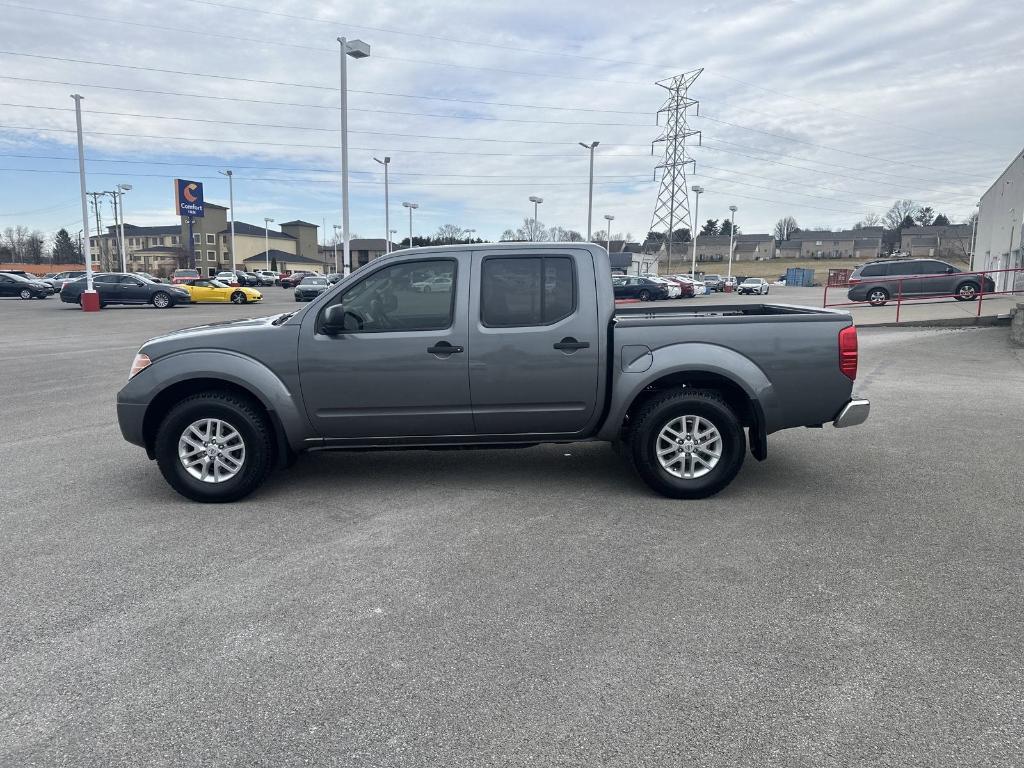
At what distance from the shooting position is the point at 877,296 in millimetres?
27359

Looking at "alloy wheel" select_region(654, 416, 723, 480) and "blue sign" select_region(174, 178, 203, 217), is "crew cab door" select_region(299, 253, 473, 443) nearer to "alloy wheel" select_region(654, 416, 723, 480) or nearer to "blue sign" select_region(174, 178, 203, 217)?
"alloy wheel" select_region(654, 416, 723, 480)

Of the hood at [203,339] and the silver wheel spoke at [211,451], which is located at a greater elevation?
the hood at [203,339]

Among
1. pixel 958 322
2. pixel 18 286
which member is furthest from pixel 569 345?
pixel 18 286

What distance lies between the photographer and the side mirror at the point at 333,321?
5.23 m

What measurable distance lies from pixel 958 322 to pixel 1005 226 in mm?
20404

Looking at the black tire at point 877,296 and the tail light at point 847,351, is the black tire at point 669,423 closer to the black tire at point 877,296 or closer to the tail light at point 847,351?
the tail light at point 847,351

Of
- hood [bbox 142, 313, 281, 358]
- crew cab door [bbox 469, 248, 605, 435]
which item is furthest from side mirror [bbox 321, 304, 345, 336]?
crew cab door [bbox 469, 248, 605, 435]

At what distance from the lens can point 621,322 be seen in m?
5.45

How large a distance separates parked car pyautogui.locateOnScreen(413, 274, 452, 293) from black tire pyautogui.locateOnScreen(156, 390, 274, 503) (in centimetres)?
152

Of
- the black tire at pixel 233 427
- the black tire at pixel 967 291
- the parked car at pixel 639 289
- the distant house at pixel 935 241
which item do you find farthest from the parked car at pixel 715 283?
the distant house at pixel 935 241

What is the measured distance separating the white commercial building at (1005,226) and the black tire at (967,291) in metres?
3.00

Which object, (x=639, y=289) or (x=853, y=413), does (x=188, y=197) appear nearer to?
(x=639, y=289)

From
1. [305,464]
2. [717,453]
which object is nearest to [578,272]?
[717,453]

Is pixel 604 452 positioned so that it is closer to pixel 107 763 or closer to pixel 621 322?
pixel 621 322
